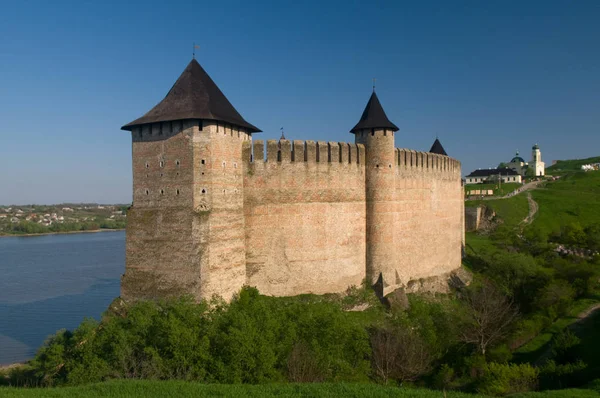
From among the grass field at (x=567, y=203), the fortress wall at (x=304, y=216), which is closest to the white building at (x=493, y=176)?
the grass field at (x=567, y=203)

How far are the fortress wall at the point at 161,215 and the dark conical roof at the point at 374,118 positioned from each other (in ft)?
23.5

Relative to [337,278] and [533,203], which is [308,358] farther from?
[533,203]

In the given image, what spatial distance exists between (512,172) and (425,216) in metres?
51.7

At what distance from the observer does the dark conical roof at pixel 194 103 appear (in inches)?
572

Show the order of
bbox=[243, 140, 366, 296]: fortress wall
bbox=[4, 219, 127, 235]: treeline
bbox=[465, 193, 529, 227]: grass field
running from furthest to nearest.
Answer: bbox=[4, 219, 127, 235]: treeline
bbox=[465, 193, 529, 227]: grass field
bbox=[243, 140, 366, 296]: fortress wall

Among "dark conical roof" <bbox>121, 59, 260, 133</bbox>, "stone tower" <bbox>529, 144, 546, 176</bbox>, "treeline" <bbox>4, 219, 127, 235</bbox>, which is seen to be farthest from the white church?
"treeline" <bbox>4, 219, 127, 235</bbox>

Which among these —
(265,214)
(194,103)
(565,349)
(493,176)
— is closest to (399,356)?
(565,349)

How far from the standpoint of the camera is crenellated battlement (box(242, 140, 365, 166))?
16.4 metres

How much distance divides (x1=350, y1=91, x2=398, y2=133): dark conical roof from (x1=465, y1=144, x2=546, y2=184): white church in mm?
46479

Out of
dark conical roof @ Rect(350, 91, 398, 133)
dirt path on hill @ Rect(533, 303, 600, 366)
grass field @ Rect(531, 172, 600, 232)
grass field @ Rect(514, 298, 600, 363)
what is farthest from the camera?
grass field @ Rect(531, 172, 600, 232)

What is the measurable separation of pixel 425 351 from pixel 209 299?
23.7 feet

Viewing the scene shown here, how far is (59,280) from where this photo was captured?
34.3 metres

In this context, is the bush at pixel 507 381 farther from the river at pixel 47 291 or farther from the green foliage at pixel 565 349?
the river at pixel 47 291

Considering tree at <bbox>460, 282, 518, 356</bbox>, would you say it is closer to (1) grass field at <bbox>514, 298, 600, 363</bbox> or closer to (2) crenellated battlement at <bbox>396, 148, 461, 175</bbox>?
(1) grass field at <bbox>514, 298, 600, 363</bbox>
